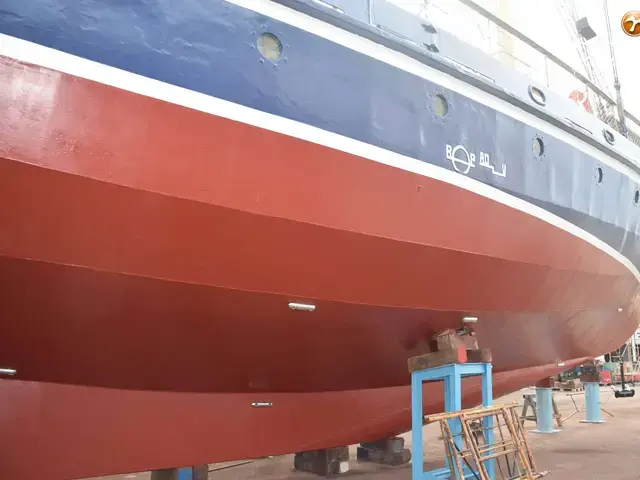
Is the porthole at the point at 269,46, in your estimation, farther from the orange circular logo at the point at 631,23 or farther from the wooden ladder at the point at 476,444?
the orange circular logo at the point at 631,23

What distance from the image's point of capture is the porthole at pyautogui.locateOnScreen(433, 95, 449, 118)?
386 cm

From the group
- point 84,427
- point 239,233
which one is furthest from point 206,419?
point 239,233

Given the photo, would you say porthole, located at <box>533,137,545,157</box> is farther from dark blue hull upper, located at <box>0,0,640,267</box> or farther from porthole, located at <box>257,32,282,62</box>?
porthole, located at <box>257,32,282,62</box>

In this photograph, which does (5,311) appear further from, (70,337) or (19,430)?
(19,430)

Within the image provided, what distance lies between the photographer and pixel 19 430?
9.86 feet

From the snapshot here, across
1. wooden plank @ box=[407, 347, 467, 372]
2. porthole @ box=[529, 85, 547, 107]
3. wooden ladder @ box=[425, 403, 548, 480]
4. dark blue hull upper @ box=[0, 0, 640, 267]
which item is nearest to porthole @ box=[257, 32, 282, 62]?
dark blue hull upper @ box=[0, 0, 640, 267]

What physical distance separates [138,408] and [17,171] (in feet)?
5.29

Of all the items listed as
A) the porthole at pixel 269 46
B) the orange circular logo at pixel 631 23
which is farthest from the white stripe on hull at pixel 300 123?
the orange circular logo at pixel 631 23

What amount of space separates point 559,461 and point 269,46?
515cm

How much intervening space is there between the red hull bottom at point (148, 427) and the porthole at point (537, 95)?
9.13 feet

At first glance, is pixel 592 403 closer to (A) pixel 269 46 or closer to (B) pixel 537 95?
(B) pixel 537 95

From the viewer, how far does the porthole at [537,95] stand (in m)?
4.77

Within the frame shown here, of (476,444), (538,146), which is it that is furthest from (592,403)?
(476,444)

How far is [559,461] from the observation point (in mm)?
5922
